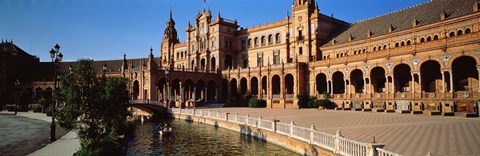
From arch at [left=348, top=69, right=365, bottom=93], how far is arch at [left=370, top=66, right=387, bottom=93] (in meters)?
2.36

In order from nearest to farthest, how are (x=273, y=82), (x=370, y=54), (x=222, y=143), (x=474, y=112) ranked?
(x=222, y=143), (x=474, y=112), (x=370, y=54), (x=273, y=82)

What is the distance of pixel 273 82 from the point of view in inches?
2188

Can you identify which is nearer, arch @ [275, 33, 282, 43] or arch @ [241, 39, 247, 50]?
arch @ [275, 33, 282, 43]

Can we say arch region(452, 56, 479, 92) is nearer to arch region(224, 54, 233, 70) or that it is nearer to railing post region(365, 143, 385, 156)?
railing post region(365, 143, 385, 156)

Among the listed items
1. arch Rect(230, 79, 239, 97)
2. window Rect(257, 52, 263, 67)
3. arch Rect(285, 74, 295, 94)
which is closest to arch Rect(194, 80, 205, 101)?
arch Rect(230, 79, 239, 97)

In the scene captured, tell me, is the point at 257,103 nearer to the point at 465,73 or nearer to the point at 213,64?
the point at 213,64

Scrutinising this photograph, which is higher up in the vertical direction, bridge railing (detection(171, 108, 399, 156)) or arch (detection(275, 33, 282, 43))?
arch (detection(275, 33, 282, 43))

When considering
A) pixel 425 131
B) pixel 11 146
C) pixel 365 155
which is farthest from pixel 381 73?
pixel 11 146

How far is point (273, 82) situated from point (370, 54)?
19419 millimetres

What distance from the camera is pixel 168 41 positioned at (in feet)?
293

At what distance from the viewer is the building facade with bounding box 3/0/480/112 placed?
32625mm

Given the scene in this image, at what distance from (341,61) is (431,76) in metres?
10.8

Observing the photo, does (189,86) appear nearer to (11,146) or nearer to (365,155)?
(11,146)

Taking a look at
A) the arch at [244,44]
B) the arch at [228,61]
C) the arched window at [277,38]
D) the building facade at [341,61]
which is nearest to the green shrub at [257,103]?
the building facade at [341,61]
